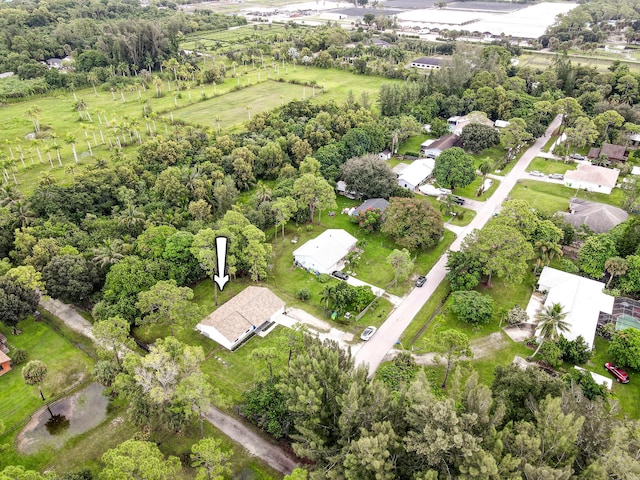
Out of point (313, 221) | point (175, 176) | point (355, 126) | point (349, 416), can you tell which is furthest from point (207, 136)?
point (349, 416)

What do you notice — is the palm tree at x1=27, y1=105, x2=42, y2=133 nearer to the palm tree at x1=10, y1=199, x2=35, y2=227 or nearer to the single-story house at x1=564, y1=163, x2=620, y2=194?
the palm tree at x1=10, y1=199, x2=35, y2=227

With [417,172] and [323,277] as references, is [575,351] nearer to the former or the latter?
[323,277]

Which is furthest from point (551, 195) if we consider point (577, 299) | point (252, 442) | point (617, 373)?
point (252, 442)

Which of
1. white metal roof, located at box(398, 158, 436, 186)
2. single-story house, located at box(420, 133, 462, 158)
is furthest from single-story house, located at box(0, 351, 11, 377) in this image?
single-story house, located at box(420, 133, 462, 158)

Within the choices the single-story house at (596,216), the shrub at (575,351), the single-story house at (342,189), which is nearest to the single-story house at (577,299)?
the shrub at (575,351)

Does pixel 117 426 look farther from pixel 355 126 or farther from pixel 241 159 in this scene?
pixel 355 126

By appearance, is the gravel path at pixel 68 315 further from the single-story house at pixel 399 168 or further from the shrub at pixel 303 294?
the single-story house at pixel 399 168
